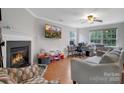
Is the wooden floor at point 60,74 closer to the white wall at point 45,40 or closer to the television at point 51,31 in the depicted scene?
the white wall at point 45,40

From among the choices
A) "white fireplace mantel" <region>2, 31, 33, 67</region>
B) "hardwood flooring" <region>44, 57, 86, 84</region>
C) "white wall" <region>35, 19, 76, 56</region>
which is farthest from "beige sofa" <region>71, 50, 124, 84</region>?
"white wall" <region>35, 19, 76, 56</region>

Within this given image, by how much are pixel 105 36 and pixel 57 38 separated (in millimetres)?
2984

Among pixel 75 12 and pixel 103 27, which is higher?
pixel 75 12

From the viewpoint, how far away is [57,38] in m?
5.77

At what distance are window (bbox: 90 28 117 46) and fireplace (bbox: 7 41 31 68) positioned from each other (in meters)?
4.65

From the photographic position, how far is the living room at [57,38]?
2.59 m

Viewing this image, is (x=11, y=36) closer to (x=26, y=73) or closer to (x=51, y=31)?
(x=26, y=73)

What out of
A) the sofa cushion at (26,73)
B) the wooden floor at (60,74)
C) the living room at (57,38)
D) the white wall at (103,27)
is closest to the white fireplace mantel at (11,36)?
the living room at (57,38)

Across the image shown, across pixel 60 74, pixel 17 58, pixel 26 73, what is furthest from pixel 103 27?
pixel 26 73

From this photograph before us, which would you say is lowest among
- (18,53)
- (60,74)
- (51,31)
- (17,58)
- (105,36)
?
(60,74)
